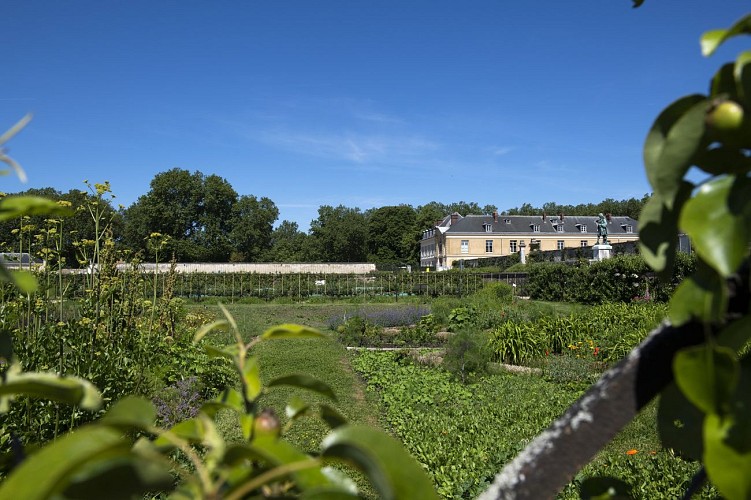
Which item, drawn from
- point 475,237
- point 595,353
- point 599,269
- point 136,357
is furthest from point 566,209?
point 136,357

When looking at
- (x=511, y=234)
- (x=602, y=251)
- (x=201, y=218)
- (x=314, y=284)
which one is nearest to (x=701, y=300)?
(x=602, y=251)

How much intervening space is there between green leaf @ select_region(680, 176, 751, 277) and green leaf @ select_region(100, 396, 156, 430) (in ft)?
1.21

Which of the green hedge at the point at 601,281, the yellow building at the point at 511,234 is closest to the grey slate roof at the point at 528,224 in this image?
the yellow building at the point at 511,234

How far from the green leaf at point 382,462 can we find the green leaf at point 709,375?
0.18 metres

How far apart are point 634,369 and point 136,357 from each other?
485 cm

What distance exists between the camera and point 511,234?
176ft

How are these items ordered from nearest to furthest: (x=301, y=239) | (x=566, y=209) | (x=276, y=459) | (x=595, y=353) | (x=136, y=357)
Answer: (x=276, y=459) → (x=136, y=357) → (x=595, y=353) → (x=301, y=239) → (x=566, y=209)

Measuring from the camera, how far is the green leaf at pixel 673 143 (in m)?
0.40

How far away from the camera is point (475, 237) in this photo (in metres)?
53.5

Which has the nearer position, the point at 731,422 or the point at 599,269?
the point at 731,422

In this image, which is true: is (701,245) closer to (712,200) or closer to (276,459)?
(712,200)

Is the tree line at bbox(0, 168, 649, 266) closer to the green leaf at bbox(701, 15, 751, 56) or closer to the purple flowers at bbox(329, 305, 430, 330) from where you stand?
the purple flowers at bbox(329, 305, 430, 330)

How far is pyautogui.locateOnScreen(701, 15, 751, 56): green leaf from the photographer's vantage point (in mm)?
376

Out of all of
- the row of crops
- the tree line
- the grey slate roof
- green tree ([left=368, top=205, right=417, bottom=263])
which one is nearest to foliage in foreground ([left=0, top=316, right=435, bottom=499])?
the row of crops
